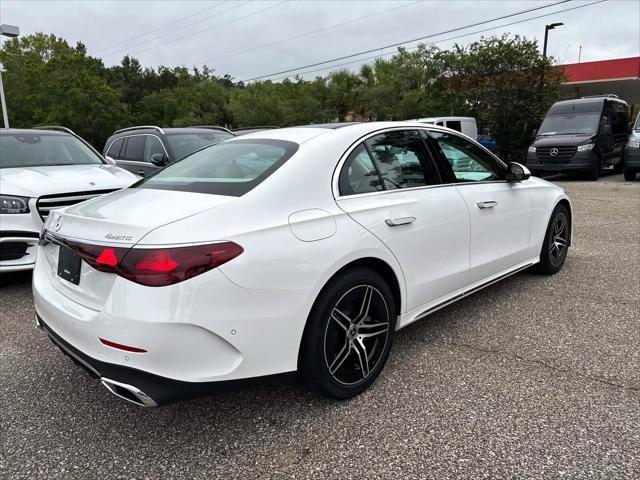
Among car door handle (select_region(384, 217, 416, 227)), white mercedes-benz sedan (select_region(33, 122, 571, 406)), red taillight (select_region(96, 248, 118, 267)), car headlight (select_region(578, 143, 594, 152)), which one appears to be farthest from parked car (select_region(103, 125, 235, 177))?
car headlight (select_region(578, 143, 594, 152))

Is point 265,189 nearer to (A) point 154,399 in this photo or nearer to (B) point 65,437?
(A) point 154,399

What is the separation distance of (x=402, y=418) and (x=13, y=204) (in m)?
4.08

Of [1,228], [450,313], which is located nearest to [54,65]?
[1,228]

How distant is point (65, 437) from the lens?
8.39 feet

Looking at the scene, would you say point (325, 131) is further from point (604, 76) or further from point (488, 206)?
point (604, 76)

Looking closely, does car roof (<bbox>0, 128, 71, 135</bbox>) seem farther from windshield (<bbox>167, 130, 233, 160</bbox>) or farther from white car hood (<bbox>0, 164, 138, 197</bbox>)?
windshield (<bbox>167, 130, 233, 160</bbox>)

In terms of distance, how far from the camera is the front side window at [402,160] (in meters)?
3.17

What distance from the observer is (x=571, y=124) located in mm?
14570

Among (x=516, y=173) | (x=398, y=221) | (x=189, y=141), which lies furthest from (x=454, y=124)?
(x=398, y=221)

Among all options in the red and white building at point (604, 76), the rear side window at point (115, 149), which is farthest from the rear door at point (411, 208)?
the red and white building at point (604, 76)

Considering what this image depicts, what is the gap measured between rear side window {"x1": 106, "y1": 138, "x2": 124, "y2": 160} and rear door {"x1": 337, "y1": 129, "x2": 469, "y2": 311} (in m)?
7.44

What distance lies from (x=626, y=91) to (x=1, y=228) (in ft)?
123

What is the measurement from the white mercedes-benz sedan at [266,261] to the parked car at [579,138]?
11750 millimetres

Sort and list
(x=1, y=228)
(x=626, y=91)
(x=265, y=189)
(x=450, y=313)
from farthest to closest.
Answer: (x=626, y=91)
(x=1, y=228)
(x=450, y=313)
(x=265, y=189)
